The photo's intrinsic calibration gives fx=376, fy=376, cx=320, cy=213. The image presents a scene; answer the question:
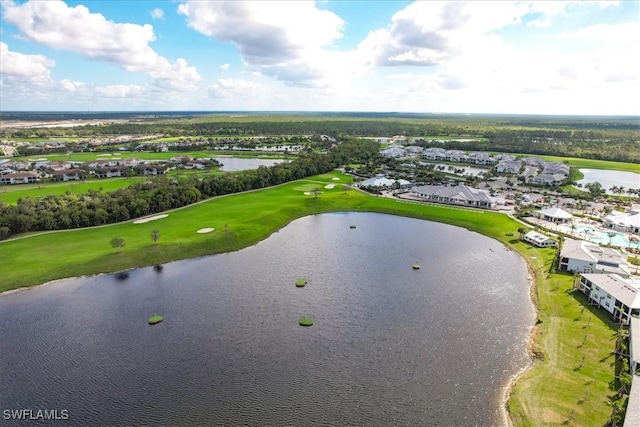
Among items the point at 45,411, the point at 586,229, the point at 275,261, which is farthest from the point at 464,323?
the point at 586,229

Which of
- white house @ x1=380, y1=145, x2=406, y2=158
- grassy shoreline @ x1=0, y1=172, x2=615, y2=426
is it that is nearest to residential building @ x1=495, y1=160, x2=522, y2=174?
white house @ x1=380, y1=145, x2=406, y2=158

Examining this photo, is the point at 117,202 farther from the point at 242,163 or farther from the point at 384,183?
the point at 242,163

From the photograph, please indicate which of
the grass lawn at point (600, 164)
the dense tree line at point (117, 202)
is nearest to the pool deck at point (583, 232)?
the dense tree line at point (117, 202)

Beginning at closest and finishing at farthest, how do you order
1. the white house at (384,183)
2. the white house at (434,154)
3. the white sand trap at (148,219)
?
the white sand trap at (148,219)
the white house at (384,183)
the white house at (434,154)

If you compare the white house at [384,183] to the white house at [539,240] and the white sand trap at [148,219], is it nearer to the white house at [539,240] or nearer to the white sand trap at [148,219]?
the white house at [539,240]

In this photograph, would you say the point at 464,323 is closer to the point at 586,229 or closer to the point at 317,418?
the point at 317,418

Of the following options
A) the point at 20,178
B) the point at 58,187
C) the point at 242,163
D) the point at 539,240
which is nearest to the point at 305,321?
the point at 539,240
